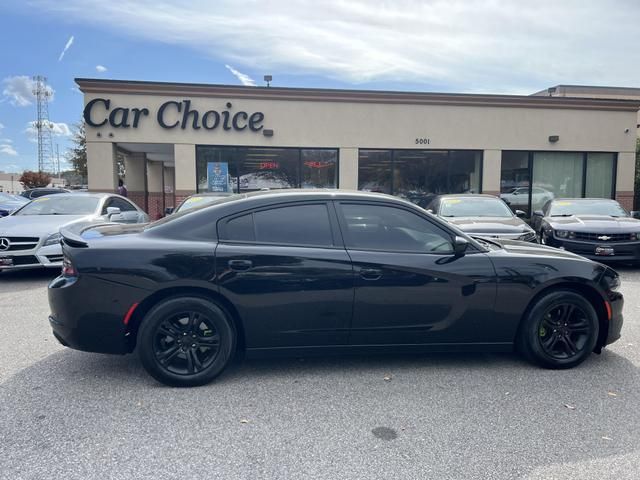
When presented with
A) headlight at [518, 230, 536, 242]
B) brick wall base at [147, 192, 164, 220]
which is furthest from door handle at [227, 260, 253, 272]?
brick wall base at [147, 192, 164, 220]

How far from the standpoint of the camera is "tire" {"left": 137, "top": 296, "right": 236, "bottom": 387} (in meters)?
3.71

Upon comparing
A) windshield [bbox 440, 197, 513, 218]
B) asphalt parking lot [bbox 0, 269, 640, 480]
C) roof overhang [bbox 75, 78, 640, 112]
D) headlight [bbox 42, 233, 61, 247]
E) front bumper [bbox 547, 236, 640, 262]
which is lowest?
asphalt parking lot [bbox 0, 269, 640, 480]

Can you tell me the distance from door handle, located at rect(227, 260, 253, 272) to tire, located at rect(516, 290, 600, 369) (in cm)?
239

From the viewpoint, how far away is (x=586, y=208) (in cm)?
1029

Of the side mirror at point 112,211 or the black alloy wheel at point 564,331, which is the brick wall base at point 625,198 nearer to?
the black alloy wheel at point 564,331

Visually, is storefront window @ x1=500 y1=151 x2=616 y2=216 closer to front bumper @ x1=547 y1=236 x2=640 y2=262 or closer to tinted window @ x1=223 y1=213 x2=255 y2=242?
front bumper @ x1=547 y1=236 x2=640 y2=262

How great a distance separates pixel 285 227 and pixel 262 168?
461 inches

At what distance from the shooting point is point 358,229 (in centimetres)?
404

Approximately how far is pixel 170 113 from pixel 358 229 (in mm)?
12295

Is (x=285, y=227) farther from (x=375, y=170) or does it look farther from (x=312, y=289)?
(x=375, y=170)

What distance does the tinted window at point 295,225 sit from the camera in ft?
12.9

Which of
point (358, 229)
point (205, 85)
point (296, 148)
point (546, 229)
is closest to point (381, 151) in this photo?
point (296, 148)

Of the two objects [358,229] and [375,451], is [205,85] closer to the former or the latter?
[358,229]

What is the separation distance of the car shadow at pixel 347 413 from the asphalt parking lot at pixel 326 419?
0.04 ft
